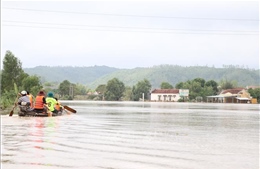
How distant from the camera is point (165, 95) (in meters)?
156

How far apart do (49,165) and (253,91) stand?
12430 centimetres

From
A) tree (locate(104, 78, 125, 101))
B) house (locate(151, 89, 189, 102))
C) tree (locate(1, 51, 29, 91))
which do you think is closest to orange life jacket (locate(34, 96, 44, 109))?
tree (locate(1, 51, 29, 91))

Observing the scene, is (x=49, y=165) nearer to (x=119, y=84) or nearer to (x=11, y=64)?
(x=11, y=64)

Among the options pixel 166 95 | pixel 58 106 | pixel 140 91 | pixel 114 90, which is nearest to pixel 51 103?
pixel 58 106

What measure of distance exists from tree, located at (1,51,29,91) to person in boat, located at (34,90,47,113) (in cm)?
3926

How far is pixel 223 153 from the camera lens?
35.4 feet

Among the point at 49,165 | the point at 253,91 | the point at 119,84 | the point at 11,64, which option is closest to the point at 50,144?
the point at 49,165

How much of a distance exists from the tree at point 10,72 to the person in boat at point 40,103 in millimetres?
39260

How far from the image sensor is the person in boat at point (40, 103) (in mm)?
23297

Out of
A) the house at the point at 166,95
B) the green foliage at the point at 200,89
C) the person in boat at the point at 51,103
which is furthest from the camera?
the house at the point at 166,95

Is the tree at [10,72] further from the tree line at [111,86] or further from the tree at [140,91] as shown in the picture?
the tree at [140,91]

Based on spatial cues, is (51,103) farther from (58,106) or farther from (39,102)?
(39,102)

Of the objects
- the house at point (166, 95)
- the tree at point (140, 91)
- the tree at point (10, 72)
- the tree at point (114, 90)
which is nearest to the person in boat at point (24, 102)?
the tree at point (10, 72)

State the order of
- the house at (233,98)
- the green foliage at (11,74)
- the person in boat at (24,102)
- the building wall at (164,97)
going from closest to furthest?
1. the person in boat at (24,102)
2. the green foliage at (11,74)
3. the house at (233,98)
4. the building wall at (164,97)
